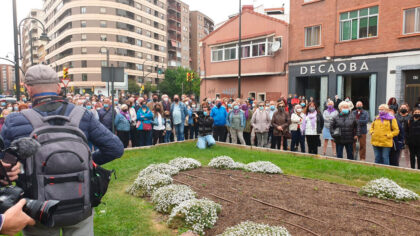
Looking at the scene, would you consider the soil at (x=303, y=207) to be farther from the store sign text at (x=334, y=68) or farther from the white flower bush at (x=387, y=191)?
the store sign text at (x=334, y=68)

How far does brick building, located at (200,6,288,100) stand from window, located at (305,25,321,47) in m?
1.99

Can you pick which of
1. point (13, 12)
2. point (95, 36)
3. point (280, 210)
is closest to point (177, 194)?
point (280, 210)

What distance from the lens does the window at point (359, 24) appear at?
22.2 meters

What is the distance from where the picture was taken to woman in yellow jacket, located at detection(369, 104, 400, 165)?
28.2ft

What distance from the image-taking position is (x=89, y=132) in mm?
2742

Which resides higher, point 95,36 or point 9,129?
point 95,36

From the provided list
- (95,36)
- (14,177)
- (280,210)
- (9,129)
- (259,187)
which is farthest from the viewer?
(95,36)

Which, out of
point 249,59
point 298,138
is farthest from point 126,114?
point 249,59

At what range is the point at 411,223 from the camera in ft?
15.9

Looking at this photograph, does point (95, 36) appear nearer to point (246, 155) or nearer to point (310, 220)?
point (246, 155)

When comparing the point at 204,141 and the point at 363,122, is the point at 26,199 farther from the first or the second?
the point at 363,122

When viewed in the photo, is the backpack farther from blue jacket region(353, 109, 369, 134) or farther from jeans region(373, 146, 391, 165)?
blue jacket region(353, 109, 369, 134)

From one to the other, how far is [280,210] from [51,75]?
4.18 m

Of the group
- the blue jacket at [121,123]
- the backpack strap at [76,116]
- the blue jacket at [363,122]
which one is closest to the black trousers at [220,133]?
the blue jacket at [121,123]
